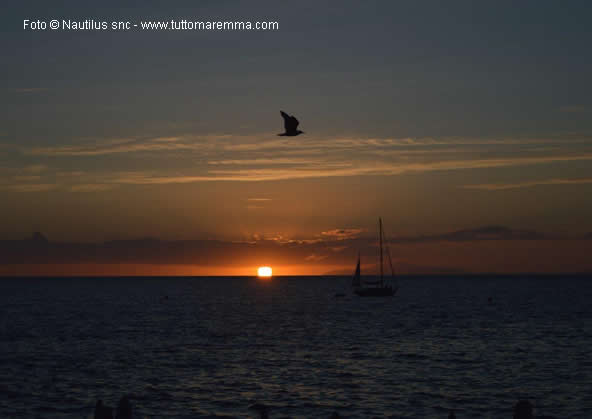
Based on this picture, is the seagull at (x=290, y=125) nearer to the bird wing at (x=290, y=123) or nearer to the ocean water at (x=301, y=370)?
the bird wing at (x=290, y=123)

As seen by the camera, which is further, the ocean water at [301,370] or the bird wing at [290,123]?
the ocean water at [301,370]

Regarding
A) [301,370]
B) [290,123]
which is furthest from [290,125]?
[301,370]

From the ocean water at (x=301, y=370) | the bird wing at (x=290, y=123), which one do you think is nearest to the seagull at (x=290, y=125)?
the bird wing at (x=290, y=123)

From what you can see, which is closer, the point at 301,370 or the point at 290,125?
the point at 290,125

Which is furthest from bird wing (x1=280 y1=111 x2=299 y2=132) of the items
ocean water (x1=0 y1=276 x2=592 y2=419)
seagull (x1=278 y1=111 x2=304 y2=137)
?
ocean water (x1=0 y1=276 x2=592 y2=419)

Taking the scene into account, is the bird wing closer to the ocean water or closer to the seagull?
the seagull

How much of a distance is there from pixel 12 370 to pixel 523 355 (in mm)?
43441

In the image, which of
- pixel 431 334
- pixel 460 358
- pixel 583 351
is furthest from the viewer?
pixel 431 334

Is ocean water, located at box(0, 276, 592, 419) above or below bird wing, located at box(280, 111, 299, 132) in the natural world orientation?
below

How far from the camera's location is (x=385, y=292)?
533ft

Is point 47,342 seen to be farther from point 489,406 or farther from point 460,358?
point 489,406

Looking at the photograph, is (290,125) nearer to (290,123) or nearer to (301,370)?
(290,123)

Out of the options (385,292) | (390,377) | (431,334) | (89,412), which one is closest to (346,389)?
(390,377)

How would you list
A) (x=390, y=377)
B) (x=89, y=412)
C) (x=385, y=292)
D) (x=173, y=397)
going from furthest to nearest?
(x=385, y=292) → (x=390, y=377) → (x=173, y=397) → (x=89, y=412)
